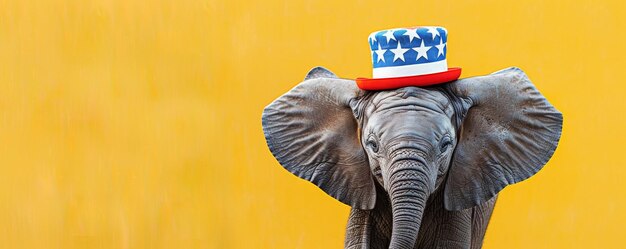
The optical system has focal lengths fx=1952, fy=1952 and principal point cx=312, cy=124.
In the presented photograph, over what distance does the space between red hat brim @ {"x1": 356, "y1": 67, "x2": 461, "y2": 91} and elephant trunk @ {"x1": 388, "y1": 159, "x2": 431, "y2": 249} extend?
29 centimetres

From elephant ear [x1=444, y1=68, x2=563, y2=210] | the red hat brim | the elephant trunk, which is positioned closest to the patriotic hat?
the red hat brim

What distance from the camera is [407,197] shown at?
523 centimetres

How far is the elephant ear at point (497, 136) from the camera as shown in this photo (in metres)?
5.58

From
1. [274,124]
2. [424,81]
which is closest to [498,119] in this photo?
[424,81]

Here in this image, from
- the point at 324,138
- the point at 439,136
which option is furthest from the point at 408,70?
the point at 324,138

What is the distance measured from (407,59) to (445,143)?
273mm

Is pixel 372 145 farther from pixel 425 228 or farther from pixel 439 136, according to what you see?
pixel 425 228

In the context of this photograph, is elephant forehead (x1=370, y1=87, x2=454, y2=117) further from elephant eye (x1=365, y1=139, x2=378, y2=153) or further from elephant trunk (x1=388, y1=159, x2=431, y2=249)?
elephant trunk (x1=388, y1=159, x2=431, y2=249)

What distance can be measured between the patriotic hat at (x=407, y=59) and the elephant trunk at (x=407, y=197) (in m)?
0.31

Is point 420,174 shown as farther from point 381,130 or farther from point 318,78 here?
point 318,78

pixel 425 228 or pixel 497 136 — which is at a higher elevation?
pixel 497 136

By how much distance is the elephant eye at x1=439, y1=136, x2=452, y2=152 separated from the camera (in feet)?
17.6

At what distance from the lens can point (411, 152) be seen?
524cm

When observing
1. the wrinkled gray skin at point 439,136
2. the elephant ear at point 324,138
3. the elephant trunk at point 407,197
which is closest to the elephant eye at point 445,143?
the wrinkled gray skin at point 439,136
